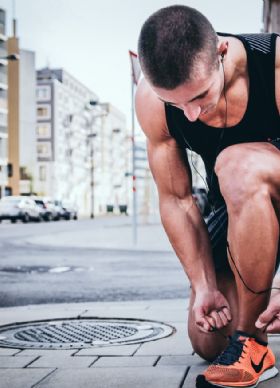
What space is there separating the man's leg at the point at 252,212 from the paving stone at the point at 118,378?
0.42m

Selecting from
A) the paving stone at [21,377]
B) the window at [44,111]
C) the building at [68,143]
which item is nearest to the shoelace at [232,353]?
the paving stone at [21,377]

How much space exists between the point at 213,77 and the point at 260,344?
3.40 ft

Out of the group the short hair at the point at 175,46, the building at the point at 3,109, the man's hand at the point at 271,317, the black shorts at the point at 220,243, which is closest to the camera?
the short hair at the point at 175,46

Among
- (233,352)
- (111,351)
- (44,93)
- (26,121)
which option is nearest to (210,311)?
(233,352)

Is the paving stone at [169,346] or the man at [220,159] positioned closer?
the man at [220,159]

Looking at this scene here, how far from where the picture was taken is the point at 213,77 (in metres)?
2.48

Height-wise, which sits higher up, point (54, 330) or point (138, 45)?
point (138, 45)

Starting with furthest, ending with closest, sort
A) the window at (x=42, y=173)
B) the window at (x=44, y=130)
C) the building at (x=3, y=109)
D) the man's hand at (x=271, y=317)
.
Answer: the window at (x=44, y=130), the window at (x=42, y=173), the building at (x=3, y=109), the man's hand at (x=271, y=317)

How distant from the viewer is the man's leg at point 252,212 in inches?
102

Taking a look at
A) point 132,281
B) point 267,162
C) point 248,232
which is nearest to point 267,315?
point 248,232

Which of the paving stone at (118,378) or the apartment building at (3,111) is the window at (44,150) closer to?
the apartment building at (3,111)

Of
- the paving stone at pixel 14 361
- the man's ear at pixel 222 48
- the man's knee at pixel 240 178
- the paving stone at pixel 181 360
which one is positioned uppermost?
the man's ear at pixel 222 48

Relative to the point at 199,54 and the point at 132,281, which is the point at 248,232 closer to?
the point at 199,54

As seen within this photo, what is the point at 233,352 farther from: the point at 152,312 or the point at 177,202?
the point at 152,312
